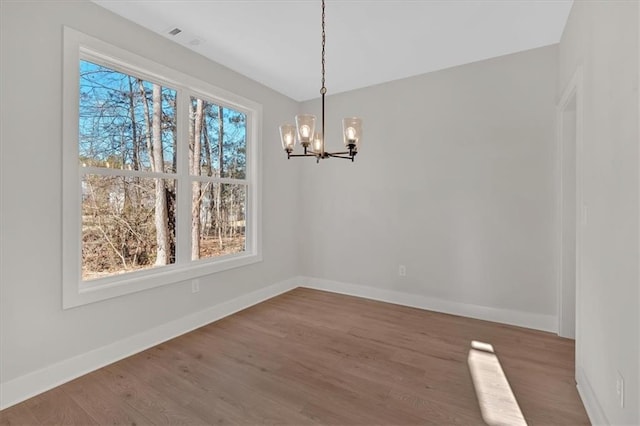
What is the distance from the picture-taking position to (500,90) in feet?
10.7

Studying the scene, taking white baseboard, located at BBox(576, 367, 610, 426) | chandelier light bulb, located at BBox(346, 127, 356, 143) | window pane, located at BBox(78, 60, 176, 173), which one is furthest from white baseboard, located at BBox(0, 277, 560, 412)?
chandelier light bulb, located at BBox(346, 127, 356, 143)

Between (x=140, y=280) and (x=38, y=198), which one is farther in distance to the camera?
(x=140, y=280)

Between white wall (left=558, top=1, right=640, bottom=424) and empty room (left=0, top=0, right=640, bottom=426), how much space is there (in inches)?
0.7

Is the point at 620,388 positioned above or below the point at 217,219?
below

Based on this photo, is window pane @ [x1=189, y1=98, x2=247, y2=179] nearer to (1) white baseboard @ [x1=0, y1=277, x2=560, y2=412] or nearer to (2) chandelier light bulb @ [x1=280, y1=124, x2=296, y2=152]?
(2) chandelier light bulb @ [x1=280, y1=124, x2=296, y2=152]

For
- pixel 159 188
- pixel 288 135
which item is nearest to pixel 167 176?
pixel 159 188

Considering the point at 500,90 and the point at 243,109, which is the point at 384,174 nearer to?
the point at 500,90

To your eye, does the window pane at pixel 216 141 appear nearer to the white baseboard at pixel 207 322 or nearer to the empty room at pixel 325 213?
the empty room at pixel 325 213

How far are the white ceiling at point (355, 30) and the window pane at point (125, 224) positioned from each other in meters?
1.44

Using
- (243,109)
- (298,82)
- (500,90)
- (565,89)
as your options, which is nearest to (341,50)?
(298,82)

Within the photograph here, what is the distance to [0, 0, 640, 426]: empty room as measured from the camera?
188cm

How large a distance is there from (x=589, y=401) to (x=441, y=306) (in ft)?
5.87

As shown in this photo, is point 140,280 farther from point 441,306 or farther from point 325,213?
point 441,306

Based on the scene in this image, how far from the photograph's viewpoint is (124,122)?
8.79 ft
